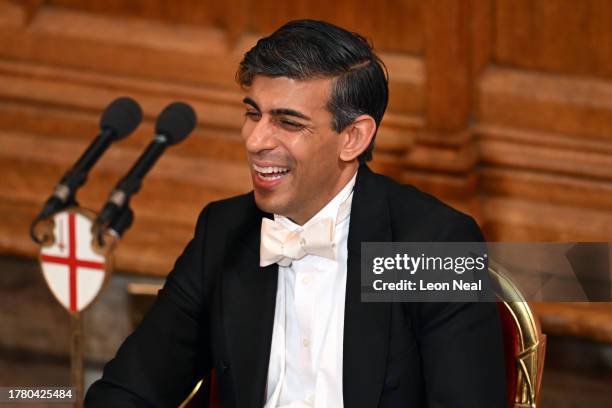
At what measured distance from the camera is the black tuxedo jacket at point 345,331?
10.4 feet

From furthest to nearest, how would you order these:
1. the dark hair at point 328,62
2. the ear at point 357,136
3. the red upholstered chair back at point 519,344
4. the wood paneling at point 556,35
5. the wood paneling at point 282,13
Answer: the wood paneling at point 282,13 < the wood paneling at point 556,35 < the red upholstered chair back at point 519,344 < the ear at point 357,136 < the dark hair at point 328,62

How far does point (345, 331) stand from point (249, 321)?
24 centimetres

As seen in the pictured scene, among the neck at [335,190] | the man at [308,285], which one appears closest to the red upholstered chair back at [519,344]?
the man at [308,285]

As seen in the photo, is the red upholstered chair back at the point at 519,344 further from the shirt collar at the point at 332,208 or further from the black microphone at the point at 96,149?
the black microphone at the point at 96,149

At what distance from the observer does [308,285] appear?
11.0 ft

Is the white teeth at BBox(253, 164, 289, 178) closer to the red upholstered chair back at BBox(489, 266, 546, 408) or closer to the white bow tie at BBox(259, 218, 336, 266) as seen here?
the white bow tie at BBox(259, 218, 336, 266)

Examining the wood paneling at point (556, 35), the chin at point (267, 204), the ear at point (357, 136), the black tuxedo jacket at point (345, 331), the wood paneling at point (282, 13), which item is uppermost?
the wood paneling at point (282, 13)

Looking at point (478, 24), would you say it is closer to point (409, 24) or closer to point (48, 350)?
point (409, 24)

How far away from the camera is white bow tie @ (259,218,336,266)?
3.27 metres

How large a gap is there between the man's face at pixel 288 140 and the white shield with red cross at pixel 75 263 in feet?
2.54

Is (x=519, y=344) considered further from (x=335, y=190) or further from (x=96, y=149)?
(x=96, y=149)

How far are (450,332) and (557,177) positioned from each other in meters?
2.00

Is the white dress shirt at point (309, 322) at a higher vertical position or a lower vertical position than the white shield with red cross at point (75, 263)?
lower

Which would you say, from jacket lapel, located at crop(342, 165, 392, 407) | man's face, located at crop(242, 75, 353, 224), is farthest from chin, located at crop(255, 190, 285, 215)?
jacket lapel, located at crop(342, 165, 392, 407)
